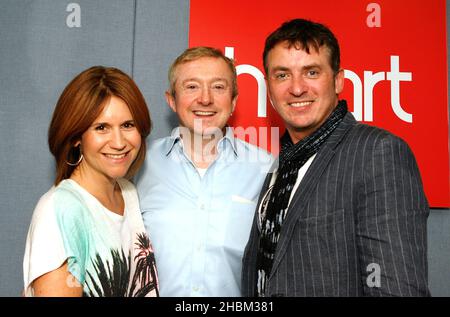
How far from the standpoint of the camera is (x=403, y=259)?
4.47 ft

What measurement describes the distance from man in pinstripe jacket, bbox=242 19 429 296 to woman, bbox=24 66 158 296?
1.61 feet

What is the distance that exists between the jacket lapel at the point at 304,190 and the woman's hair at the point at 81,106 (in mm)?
703

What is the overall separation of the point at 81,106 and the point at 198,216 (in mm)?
674

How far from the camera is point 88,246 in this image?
1622 mm

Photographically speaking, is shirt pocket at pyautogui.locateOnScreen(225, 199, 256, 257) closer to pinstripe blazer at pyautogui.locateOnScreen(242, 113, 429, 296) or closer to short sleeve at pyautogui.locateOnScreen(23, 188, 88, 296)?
pinstripe blazer at pyautogui.locateOnScreen(242, 113, 429, 296)

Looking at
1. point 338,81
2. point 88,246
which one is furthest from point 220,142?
point 88,246

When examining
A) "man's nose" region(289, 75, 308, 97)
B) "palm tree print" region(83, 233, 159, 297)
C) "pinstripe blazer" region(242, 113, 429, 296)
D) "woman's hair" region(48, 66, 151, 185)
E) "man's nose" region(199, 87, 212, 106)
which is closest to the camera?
"pinstripe blazer" region(242, 113, 429, 296)

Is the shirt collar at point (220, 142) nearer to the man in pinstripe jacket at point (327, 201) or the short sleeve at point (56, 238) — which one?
the man in pinstripe jacket at point (327, 201)

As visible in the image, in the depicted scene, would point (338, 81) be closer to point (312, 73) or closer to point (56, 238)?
point (312, 73)

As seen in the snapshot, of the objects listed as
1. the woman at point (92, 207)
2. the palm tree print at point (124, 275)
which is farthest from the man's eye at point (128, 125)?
the palm tree print at point (124, 275)

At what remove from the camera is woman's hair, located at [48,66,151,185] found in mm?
1724

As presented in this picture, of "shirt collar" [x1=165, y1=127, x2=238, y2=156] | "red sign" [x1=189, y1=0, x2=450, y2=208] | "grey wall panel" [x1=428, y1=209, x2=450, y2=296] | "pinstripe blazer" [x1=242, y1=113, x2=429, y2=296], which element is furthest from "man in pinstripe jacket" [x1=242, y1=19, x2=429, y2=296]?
"grey wall panel" [x1=428, y1=209, x2=450, y2=296]
